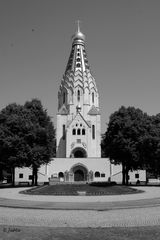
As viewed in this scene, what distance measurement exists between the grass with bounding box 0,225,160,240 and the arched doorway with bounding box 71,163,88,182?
2310 inches

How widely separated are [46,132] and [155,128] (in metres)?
17.4

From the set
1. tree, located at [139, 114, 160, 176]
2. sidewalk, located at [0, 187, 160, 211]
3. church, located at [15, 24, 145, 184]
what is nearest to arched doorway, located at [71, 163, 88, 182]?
church, located at [15, 24, 145, 184]

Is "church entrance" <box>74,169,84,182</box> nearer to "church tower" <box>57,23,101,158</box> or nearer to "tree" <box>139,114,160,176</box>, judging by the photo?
"church tower" <box>57,23,101,158</box>

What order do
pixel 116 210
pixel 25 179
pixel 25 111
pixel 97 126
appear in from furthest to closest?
1. pixel 97 126
2. pixel 25 179
3. pixel 25 111
4. pixel 116 210

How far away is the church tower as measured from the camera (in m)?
80.3

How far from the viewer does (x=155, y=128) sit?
4644 cm

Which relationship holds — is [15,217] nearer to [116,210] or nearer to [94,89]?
[116,210]

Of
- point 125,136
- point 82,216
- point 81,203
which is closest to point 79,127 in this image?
point 125,136

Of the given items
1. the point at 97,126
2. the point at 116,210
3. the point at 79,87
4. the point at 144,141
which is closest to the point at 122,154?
the point at 144,141

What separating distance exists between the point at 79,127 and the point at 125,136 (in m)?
35.2

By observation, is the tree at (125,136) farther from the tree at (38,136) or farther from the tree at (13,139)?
the tree at (13,139)

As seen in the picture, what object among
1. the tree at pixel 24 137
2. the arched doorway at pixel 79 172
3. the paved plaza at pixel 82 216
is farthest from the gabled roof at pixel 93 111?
the paved plaza at pixel 82 216

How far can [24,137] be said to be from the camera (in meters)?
41.5

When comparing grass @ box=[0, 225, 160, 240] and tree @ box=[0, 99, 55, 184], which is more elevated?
tree @ box=[0, 99, 55, 184]
